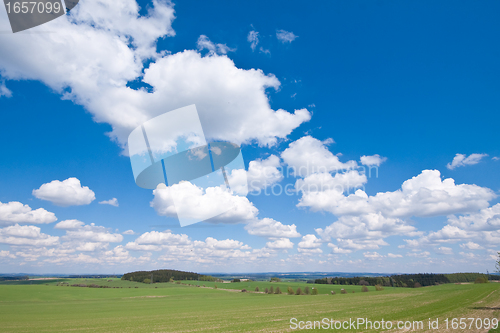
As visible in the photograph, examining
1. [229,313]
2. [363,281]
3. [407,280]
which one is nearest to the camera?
[229,313]

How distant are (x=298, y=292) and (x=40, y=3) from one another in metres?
92.1

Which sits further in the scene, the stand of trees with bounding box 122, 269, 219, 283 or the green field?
the stand of trees with bounding box 122, 269, 219, 283

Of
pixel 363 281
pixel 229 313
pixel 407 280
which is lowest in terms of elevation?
pixel 407 280

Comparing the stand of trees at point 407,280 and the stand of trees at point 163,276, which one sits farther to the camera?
the stand of trees at point 163,276

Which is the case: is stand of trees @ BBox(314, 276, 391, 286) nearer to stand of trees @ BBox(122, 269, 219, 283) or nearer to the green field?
stand of trees @ BBox(122, 269, 219, 283)

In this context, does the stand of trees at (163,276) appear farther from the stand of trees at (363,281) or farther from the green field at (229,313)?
the green field at (229,313)

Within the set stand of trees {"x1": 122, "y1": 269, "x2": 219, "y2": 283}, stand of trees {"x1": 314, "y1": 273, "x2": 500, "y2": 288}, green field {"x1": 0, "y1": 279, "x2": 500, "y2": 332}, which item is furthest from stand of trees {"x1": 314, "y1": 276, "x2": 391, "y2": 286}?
green field {"x1": 0, "y1": 279, "x2": 500, "y2": 332}

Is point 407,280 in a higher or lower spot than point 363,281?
lower

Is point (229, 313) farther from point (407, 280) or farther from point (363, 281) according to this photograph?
point (407, 280)

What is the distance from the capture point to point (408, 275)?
140m

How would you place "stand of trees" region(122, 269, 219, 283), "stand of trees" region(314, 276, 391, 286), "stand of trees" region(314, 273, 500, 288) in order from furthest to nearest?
"stand of trees" region(122, 269, 219, 283), "stand of trees" region(314, 273, 500, 288), "stand of trees" region(314, 276, 391, 286)

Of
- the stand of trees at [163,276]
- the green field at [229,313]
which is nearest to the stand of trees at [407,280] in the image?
the stand of trees at [163,276]

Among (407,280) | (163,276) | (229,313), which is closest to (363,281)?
(407,280)

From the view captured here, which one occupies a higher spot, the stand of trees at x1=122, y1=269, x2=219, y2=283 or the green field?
the green field
